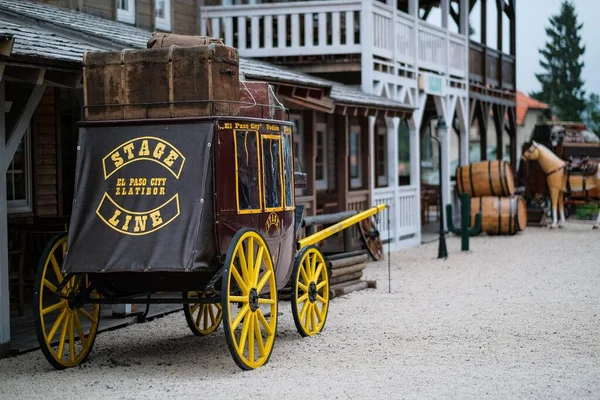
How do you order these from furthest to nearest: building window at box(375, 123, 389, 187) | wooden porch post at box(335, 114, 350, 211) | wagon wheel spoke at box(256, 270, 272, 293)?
building window at box(375, 123, 389, 187) < wooden porch post at box(335, 114, 350, 211) < wagon wheel spoke at box(256, 270, 272, 293)

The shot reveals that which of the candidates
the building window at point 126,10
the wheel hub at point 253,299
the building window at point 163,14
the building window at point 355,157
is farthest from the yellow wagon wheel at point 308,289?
the building window at point 355,157

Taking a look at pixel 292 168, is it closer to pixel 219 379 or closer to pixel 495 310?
pixel 219 379

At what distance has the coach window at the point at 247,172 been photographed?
8.13 metres

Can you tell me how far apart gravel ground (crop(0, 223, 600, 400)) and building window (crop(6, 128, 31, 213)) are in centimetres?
264

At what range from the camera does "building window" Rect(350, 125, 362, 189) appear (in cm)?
2416

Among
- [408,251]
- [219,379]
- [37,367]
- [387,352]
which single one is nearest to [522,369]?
[387,352]

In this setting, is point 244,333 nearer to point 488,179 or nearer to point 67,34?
point 67,34

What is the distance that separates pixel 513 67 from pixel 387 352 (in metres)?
23.2

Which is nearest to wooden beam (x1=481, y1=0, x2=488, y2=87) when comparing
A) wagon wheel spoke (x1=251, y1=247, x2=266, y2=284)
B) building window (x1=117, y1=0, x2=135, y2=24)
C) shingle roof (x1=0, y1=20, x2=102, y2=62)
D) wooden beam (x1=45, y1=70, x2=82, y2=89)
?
building window (x1=117, y1=0, x2=135, y2=24)

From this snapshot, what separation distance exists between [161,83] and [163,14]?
917 cm

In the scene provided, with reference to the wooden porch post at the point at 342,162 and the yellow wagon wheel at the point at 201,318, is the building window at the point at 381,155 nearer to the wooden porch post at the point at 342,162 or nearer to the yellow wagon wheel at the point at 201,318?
the wooden porch post at the point at 342,162

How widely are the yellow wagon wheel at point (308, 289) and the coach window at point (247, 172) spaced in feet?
3.41

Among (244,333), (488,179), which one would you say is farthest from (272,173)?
(488,179)

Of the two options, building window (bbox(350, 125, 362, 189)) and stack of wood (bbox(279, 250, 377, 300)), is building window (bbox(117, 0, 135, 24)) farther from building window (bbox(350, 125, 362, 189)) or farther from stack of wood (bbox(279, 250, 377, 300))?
building window (bbox(350, 125, 362, 189))
